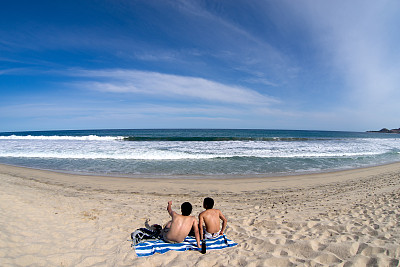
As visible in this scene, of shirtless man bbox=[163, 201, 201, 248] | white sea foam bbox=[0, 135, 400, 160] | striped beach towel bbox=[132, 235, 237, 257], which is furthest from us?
white sea foam bbox=[0, 135, 400, 160]

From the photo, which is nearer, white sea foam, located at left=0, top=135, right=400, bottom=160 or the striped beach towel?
the striped beach towel

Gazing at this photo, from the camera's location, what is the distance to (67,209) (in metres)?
5.65

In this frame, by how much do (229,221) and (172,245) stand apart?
1.84 m

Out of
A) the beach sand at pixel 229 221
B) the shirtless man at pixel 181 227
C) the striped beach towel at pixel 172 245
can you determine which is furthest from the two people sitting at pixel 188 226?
the beach sand at pixel 229 221

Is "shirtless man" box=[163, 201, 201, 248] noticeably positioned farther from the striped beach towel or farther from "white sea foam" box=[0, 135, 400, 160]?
"white sea foam" box=[0, 135, 400, 160]

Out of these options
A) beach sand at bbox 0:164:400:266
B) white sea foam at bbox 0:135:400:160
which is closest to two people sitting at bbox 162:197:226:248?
beach sand at bbox 0:164:400:266

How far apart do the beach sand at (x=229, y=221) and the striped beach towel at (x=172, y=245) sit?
5.2 inches

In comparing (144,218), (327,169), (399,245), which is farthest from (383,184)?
(144,218)

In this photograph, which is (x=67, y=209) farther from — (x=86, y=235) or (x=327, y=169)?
(x=327, y=169)

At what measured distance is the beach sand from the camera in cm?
327

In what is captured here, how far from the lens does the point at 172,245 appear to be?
3760 mm

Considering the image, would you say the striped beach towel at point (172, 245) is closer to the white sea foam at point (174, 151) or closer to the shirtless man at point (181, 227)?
the shirtless man at point (181, 227)

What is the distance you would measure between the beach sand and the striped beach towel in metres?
0.13

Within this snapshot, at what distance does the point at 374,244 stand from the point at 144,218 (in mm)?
4964
